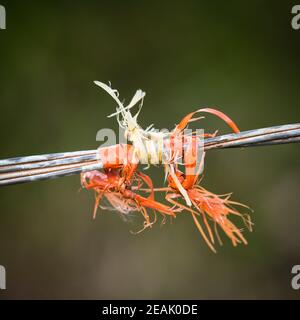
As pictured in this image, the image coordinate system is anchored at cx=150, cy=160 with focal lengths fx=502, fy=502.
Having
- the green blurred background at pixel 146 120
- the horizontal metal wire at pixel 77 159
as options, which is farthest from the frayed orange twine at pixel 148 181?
the green blurred background at pixel 146 120

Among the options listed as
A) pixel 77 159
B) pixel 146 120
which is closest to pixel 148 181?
pixel 77 159

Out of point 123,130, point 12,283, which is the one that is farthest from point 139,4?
point 123,130

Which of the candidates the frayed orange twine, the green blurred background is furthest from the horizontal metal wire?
the green blurred background

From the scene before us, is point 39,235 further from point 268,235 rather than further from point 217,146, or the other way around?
point 217,146

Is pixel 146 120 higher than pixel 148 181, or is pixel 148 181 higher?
pixel 146 120

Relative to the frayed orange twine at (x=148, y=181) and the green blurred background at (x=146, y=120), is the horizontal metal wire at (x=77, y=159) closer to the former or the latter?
the frayed orange twine at (x=148, y=181)

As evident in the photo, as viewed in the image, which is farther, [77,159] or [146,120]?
[146,120]

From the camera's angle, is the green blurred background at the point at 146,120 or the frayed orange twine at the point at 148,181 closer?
the frayed orange twine at the point at 148,181

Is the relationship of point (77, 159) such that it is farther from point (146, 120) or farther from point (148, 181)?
point (146, 120)
